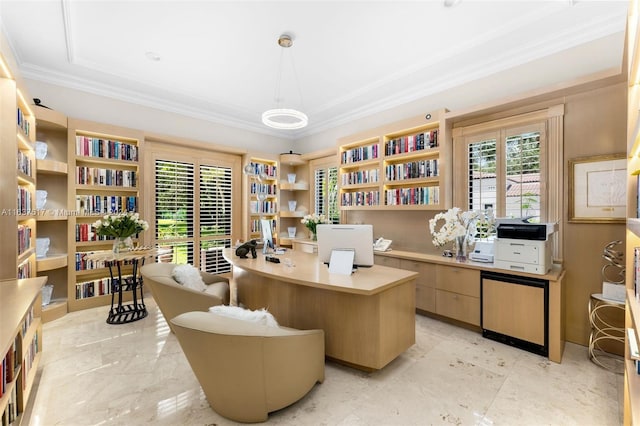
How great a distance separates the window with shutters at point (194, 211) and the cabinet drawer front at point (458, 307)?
13.0 feet

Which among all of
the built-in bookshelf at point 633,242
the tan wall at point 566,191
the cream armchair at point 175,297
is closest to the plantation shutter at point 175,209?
the cream armchair at point 175,297

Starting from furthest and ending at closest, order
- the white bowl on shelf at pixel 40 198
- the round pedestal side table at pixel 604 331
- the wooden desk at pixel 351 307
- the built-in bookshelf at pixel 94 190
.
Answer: the built-in bookshelf at pixel 94 190
the white bowl on shelf at pixel 40 198
the round pedestal side table at pixel 604 331
the wooden desk at pixel 351 307

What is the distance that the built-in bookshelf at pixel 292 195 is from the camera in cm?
607

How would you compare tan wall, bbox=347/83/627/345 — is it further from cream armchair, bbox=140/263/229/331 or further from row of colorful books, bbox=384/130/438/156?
cream armchair, bbox=140/263/229/331

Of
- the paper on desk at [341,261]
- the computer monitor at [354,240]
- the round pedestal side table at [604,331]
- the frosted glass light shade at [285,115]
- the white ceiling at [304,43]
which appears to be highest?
the white ceiling at [304,43]

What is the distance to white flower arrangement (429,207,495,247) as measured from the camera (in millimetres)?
3355

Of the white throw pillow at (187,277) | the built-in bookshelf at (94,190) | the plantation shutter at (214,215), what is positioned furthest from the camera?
the plantation shutter at (214,215)

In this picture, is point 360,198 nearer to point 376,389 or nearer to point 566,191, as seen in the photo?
point 566,191

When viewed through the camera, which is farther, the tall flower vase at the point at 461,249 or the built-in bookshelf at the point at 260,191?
the built-in bookshelf at the point at 260,191

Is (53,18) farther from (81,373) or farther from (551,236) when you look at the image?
(551,236)

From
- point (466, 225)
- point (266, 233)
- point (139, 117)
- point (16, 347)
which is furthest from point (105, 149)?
point (466, 225)

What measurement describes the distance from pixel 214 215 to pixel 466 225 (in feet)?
14.2

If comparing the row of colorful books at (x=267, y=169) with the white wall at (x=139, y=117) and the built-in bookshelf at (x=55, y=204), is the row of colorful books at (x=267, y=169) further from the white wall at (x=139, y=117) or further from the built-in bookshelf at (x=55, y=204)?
the built-in bookshelf at (x=55, y=204)

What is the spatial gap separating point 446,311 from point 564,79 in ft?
9.45
